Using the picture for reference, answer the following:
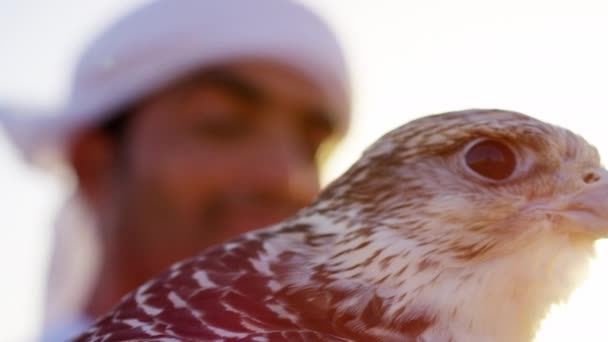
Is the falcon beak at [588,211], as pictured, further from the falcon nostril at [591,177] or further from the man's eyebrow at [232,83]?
the man's eyebrow at [232,83]

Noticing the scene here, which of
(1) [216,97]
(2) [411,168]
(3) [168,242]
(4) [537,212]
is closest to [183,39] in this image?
(1) [216,97]

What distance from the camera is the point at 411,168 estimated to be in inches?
54.6

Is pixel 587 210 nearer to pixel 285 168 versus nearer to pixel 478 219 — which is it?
pixel 478 219

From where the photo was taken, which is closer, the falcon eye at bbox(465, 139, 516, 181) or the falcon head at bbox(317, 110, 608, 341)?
the falcon head at bbox(317, 110, 608, 341)

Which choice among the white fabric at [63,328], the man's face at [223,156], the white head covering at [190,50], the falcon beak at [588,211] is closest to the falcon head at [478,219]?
the falcon beak at [588,211]

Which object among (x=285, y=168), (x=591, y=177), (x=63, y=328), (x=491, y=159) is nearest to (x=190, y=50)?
(x=285, y=168)

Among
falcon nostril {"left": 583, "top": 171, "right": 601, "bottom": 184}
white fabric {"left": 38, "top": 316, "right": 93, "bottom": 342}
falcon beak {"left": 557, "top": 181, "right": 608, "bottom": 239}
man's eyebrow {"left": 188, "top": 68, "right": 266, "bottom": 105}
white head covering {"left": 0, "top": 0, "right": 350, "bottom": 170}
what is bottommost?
white fabric {"left": 38, "top": 316, "right": 93, "bottom": 342}

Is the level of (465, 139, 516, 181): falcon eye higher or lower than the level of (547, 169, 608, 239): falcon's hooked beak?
higher

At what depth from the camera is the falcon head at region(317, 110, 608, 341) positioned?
1139 mm

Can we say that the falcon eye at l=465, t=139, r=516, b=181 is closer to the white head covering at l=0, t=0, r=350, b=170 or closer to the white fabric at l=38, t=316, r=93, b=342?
the white fabric at l=38, t=316, r=93, b=342

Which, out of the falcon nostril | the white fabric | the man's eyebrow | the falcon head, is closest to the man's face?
the man's eyebrow

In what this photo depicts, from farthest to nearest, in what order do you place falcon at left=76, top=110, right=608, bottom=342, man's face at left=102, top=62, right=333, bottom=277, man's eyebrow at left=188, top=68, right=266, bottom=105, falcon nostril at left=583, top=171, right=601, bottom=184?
1. man's eyebrow at left=188, top=68, right=266, bottom=105
2. man's face at left=102, top=62, right=333, bottom=277
3. falcon nostril at left=583, top=171, right=601, bottom=184
4. falcon at left=76, top=110, right=608, bottom=342

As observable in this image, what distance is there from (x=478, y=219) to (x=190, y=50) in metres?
2.35

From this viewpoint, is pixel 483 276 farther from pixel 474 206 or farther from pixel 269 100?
pixel 269 100
